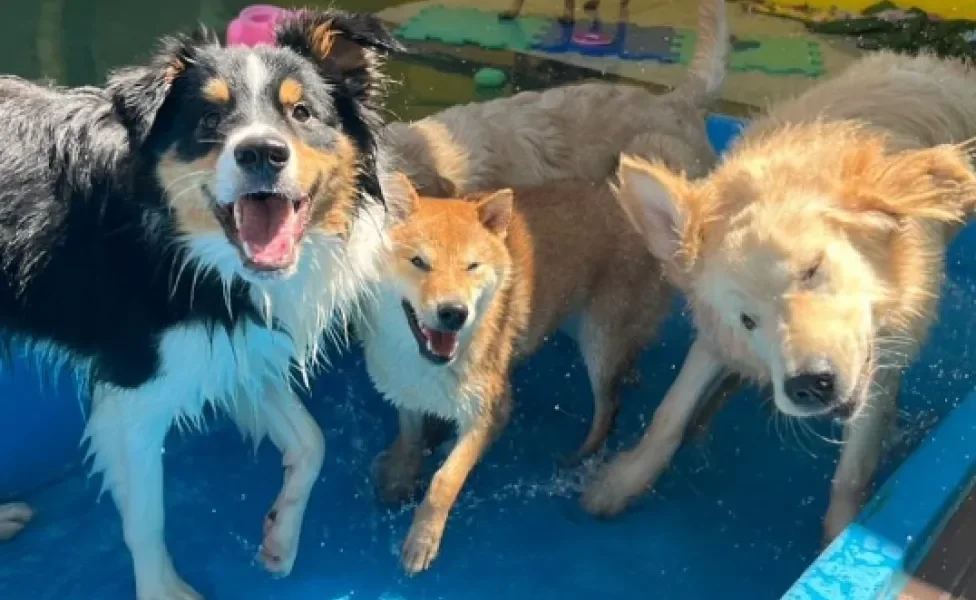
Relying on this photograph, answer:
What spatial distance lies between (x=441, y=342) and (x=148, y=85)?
3.26 feet

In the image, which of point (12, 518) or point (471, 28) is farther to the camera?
point (471, 28)

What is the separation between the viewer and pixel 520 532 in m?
3.46

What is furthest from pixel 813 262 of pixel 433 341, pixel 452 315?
pixel 433 341

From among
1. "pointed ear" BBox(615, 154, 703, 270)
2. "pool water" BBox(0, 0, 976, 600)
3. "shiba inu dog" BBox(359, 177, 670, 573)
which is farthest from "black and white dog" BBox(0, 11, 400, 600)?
"pointed ear" BBox(615, 154, 703, 270)

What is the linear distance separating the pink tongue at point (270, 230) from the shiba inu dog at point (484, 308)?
459mm

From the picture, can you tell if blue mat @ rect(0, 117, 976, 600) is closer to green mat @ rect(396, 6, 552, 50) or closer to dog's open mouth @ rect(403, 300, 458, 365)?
dog's open mouth @ rect(403, 300, 458, 365)

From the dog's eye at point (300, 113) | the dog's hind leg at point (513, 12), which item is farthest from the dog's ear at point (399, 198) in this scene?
the dog's hind leg at point (513, 12)

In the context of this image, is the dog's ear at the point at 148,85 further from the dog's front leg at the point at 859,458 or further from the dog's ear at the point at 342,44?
the dog's front leg at the point at 859,458

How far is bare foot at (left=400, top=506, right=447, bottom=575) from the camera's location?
122 inches

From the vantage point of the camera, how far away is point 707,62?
13.5 feet

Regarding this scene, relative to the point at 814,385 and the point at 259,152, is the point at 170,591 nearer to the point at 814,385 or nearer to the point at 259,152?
the point at 259,152

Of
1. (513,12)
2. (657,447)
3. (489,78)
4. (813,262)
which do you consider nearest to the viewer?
(813,262)

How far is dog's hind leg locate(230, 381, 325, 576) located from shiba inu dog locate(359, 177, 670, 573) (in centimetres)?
26

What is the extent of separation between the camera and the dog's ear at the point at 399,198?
10.1ft
